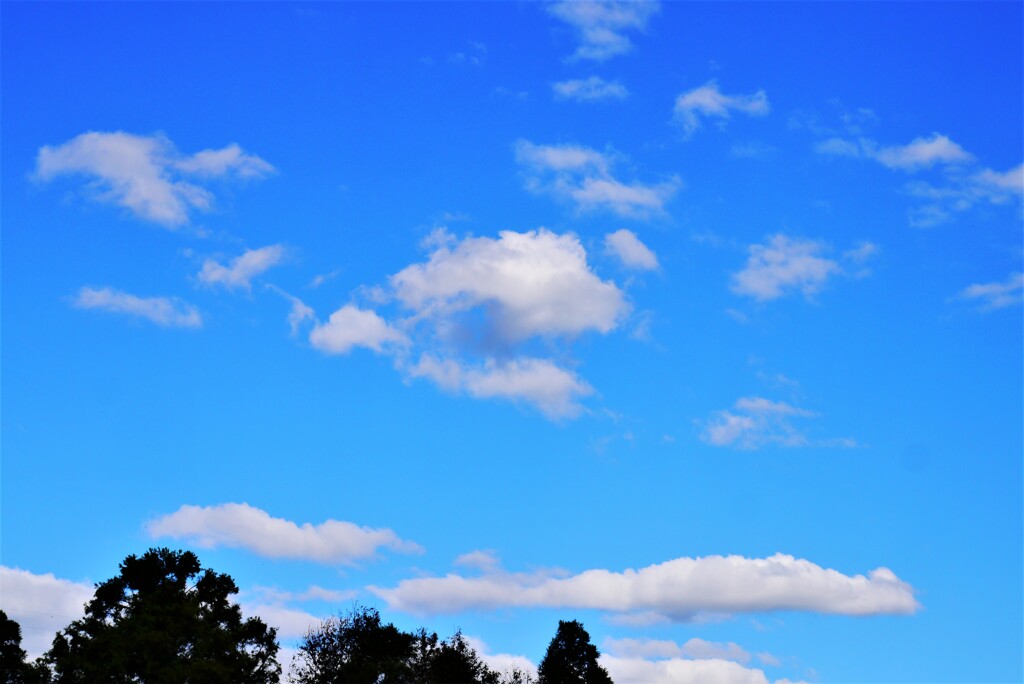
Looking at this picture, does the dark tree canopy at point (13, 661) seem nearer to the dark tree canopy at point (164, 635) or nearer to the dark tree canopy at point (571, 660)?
the dark tree canopy at point (164, 635)

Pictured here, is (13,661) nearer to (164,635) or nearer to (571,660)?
(164,635)

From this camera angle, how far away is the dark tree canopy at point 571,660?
111750mm

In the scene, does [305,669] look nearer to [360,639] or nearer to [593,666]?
[360,639]

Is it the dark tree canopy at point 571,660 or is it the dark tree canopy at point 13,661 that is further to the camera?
the dark tree canopy at point 571,660

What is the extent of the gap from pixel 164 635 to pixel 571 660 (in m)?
44.4

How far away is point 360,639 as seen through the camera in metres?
108

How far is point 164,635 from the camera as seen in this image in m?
80.7

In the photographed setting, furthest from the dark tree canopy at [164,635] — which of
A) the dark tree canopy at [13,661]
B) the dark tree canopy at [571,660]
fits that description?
the dark tree canopy at [571,660]

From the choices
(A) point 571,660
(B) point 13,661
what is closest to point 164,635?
(B) point 13,661

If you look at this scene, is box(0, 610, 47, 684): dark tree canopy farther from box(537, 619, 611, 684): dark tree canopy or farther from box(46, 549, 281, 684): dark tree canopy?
box(537, 619, 611, 684): dark tree canopy

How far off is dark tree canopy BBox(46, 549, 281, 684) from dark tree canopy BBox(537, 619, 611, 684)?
104 feet

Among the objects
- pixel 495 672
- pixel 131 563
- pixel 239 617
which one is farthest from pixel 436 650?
pixel 131 563

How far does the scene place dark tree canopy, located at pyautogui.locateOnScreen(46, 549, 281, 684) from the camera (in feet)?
264

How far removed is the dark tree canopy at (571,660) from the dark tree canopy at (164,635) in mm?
31648
